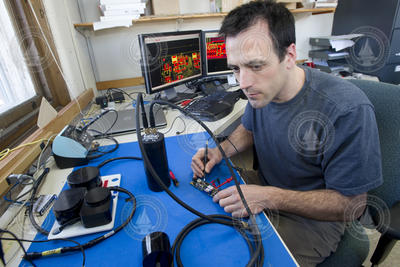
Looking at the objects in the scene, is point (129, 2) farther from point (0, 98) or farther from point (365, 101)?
point (365, 101)

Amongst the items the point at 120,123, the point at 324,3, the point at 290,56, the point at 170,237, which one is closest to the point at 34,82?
the point at 120,123

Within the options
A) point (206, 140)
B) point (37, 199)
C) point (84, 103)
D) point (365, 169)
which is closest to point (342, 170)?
point (365, 169)

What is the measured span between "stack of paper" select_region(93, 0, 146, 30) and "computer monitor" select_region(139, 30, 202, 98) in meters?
0.41

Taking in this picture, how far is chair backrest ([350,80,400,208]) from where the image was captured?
749mm

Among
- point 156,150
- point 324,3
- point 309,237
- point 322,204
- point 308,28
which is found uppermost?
point 324,3

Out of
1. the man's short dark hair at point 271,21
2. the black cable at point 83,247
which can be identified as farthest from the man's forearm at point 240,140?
the black cable at point 83,247

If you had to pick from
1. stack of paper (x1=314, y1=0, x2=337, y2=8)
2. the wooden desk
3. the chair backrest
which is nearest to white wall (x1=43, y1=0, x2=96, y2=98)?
the wooden desk

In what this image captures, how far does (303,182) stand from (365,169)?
9.9 inches

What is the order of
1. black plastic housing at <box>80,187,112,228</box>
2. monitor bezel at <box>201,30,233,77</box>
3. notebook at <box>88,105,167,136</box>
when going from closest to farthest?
black plastic housing at <box>80,187,112,228</box> → notebook at <box>88,105,167,136</box> → monitor bezel at <box>201,30,233,77</box>

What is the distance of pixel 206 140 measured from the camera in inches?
42.4

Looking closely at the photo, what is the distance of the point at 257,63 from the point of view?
0.76m

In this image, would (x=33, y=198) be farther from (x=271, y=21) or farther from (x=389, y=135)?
(x=389, y=135)

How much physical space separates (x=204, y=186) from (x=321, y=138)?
1.43ft

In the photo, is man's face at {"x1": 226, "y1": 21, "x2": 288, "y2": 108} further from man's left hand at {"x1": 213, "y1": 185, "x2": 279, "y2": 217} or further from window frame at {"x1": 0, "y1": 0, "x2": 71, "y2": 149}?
window frame at {"x1": 0, "y1": 0, "x2": 71, "y2": 149}
